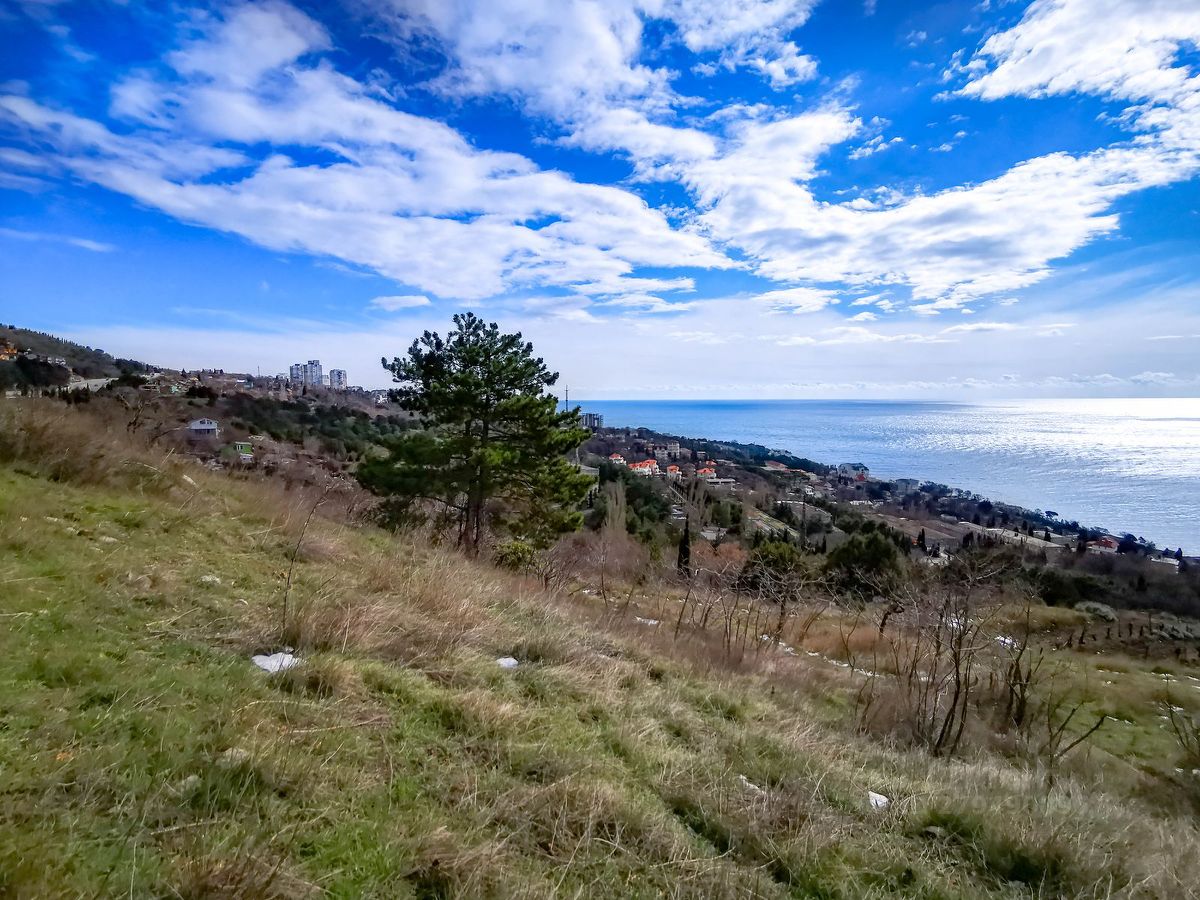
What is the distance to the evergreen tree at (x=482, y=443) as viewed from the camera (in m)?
16.8

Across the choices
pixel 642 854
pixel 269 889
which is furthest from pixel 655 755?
pixel 269 889

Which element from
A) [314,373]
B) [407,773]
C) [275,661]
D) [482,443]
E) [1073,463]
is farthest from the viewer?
[314,373]

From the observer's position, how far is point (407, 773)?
2.52m

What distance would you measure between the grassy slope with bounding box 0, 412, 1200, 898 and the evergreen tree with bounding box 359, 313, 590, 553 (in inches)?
466

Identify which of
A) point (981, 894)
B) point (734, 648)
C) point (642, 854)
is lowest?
point (734, 648)

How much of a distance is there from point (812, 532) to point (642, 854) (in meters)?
52.9

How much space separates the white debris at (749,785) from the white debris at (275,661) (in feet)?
8.11

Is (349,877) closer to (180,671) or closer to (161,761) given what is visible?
(161,761)

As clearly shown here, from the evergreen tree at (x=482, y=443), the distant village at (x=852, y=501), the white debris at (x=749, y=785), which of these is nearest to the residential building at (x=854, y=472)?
the distant village at (x=852, y=501)

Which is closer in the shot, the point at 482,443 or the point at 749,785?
the point at 749,785

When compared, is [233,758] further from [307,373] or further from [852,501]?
[307,373]

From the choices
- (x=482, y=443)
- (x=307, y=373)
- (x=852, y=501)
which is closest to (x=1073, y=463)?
(x=852, y=501)

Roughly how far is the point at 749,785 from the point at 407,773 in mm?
1789

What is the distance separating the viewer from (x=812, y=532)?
51.5 metres
